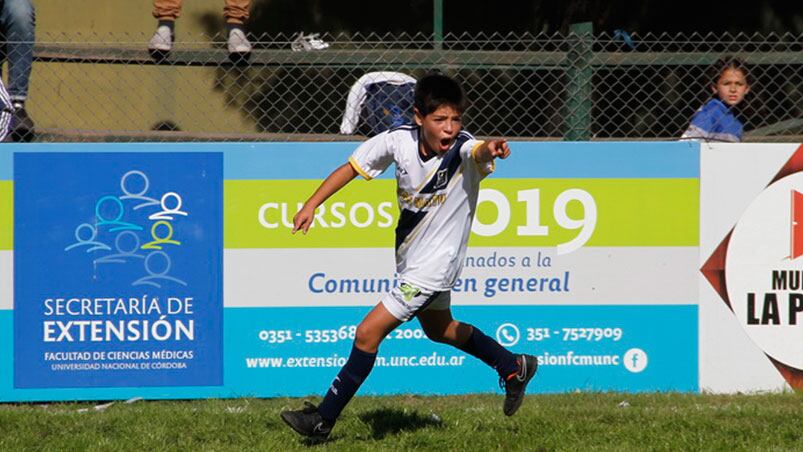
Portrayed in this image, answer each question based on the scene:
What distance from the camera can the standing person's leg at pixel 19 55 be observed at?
7734mm

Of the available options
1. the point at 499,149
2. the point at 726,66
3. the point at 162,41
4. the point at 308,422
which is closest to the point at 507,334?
the point at 308,422

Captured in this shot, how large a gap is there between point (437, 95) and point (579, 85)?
7.63ft

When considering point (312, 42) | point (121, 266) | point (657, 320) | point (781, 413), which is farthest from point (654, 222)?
point (121, 266)

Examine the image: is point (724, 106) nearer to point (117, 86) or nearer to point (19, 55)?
point (19, 55)

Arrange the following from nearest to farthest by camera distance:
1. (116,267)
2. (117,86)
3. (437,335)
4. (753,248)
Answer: (437,335) < (116,267) < (753,248) < (117,86)

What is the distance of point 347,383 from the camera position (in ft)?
19.3

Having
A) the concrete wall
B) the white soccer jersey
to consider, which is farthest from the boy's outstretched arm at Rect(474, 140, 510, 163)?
the concrete wall

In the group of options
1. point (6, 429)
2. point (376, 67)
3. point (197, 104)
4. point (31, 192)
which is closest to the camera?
point (6, 429)

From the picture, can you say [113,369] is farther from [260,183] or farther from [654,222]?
[654,222]

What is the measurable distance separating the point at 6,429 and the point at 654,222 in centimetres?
388

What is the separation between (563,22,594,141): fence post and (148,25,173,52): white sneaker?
2485 millimetres

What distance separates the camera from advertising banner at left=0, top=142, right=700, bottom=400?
7445 mm

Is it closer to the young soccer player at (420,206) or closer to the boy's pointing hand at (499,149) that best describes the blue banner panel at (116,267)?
the young soccer player at (420,206)

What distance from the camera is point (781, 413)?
22.5ft
